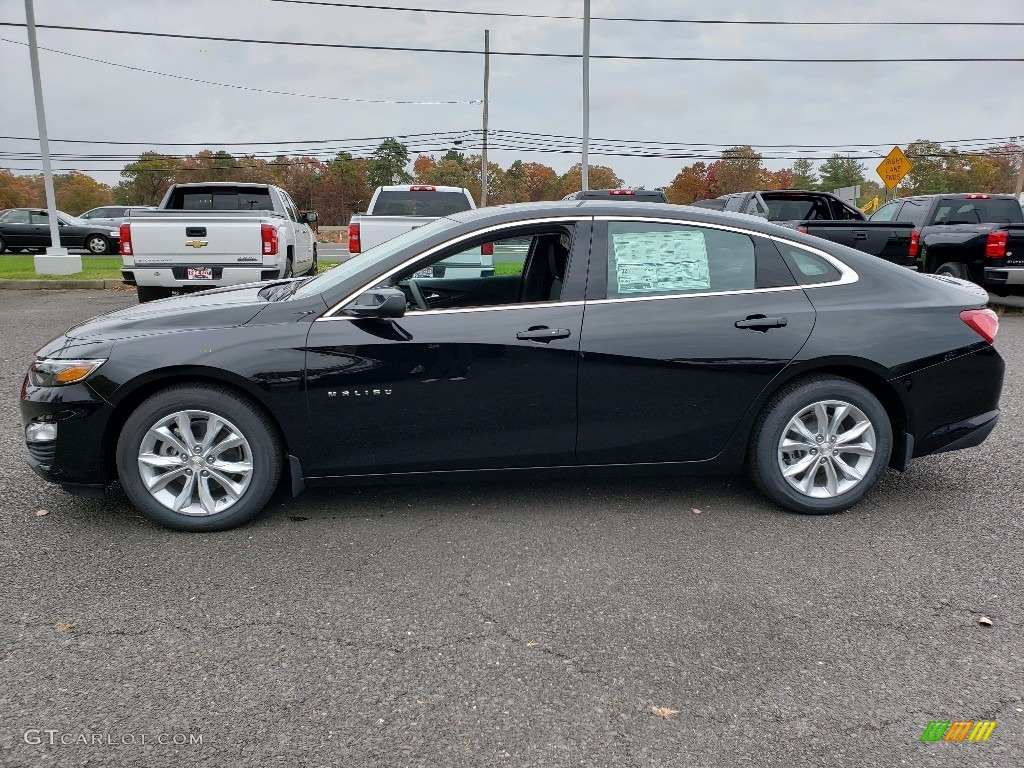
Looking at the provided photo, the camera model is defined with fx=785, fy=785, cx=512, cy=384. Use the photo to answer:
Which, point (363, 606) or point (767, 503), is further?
point (767, 503)

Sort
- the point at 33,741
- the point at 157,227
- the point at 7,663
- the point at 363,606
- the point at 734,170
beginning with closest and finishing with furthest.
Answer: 1. the point at 33,741
2. the point at 7,663
3. the point at 363,606
4. the point at 157,227
5. the point at 734,170

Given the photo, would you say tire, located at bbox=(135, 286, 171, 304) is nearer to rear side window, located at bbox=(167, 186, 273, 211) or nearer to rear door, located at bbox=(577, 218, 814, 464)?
rear side window, located at bbox=(167, 186, 273, 211)

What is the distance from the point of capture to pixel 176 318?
3.88m

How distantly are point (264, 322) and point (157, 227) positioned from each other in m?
7.05

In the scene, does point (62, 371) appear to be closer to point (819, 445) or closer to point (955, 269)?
point (819, 445)

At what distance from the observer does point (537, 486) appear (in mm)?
4574

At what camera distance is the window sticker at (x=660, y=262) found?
13.3 ft

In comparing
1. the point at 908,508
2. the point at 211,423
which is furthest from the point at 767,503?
the point at 211,423

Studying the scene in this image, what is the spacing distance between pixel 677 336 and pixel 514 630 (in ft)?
5.65

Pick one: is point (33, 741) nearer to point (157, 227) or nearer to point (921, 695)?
point (921, 695)

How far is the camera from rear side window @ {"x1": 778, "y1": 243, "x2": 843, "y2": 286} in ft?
13.6

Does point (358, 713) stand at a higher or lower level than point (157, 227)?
lower

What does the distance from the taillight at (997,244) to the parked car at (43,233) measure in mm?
25074

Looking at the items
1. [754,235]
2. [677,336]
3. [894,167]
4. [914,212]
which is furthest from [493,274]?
[894,167]
